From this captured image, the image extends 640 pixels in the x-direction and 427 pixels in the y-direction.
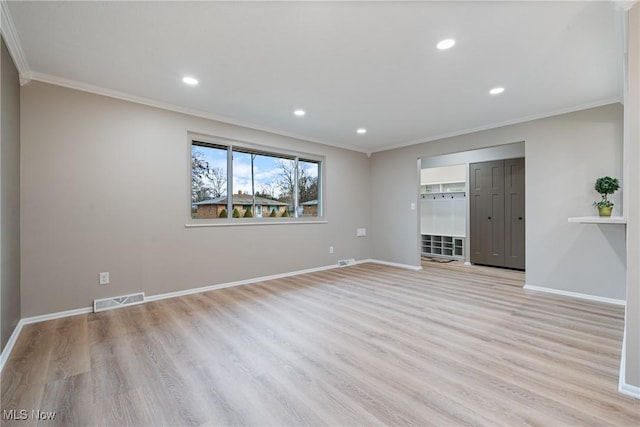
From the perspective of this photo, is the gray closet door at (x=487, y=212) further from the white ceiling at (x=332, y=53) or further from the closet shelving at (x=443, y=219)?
the white ceiling at (x=332, y=53)

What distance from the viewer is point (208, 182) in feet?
13.1

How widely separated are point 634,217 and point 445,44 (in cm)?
172

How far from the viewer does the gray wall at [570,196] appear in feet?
11.0

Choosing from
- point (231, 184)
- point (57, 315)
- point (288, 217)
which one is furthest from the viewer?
point (288, 217)

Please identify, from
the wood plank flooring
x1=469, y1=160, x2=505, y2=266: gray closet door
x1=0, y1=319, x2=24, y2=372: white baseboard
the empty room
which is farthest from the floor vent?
x1=469, y1=160, x2=505, y2=266: gray closet door

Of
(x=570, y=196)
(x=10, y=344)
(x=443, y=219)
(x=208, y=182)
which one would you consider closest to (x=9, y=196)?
(x=10, y=344)

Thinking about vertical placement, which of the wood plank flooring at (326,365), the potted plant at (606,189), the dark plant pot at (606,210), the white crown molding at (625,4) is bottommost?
the wood plank flooring at (326,365)

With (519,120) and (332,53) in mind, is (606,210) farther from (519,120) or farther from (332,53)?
(332,53)

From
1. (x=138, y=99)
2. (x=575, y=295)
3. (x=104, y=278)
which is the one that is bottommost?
(x=575, y=295)

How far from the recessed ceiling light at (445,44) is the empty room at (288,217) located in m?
0.02

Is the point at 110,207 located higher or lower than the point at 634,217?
higher

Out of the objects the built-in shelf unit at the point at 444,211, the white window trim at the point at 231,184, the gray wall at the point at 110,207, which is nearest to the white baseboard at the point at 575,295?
the built-in shelf unit at the point at 444,211

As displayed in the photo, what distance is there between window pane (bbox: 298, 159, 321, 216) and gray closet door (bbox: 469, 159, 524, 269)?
328cm

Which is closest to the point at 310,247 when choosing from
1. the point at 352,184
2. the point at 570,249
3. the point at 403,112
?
the point at 352,184
